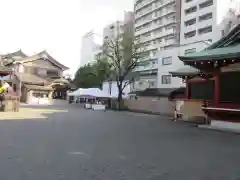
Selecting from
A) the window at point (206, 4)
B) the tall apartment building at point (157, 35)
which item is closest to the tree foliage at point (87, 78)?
the tall apartment building at point (157, 35)

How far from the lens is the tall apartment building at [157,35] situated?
56397 mm

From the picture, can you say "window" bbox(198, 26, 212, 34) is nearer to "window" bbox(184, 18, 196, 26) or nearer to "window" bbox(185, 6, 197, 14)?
"window" bbox(184, 18, 196, 26)

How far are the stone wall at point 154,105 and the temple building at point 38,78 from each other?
53.8 feet

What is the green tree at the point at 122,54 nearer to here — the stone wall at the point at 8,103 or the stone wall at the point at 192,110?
the stone wall at the point at 8,103

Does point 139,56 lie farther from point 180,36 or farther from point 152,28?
point 152,28

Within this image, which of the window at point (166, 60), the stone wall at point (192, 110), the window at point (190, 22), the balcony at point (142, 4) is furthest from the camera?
the balcony at point (142, 4)

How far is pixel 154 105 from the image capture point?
41.2m

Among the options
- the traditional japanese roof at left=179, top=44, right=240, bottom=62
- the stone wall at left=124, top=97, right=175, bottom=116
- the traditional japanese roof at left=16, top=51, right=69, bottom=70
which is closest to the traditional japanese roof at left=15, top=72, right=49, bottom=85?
the traditional japanese roof at left=16, top=51, right=69, bottom=70

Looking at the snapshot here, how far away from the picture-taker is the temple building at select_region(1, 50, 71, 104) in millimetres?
55719

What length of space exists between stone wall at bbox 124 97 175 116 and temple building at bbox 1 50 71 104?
16.4 metres

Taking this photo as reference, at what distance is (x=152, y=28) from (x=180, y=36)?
51.1 ft

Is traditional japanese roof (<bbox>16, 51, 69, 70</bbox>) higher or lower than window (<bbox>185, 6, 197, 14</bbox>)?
lower

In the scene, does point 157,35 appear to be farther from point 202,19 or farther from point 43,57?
point 43,57

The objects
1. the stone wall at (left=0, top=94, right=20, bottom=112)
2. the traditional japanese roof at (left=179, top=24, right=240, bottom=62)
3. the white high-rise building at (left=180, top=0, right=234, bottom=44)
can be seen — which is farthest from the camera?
the white high-rise building at (left=180, top=0, right=234, bottom=44)
